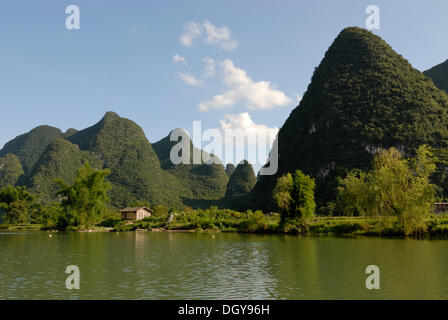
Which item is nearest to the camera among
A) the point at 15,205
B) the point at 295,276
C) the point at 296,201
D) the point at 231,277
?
the point at 231,277

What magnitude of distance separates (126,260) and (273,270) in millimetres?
10685

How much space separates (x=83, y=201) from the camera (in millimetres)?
76812

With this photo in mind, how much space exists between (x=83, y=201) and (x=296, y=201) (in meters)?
45.7

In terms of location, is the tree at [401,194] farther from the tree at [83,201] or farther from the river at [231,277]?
the tree at [83,201]

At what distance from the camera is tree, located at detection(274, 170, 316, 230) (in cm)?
5569

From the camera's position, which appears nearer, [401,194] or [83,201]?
[401,194]

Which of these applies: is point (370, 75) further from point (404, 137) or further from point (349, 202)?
point (349, 202)

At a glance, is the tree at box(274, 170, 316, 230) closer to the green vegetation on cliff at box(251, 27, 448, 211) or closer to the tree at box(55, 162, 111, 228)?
the tree at box(55, 162, 111, 228)

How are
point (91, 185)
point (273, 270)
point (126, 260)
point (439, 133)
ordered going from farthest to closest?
1. point (439, 133)
2. point (91, 185)
3. point (126, 260)
4. point (273, 270)

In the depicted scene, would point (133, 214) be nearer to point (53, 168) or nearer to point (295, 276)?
point (295, 276)

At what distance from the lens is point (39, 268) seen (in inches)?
838

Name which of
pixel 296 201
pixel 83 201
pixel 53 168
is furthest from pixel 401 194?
pixel 53 168

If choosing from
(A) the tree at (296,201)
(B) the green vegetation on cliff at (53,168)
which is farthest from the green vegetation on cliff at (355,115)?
(B) the green vegetation on cliff at (53,168)

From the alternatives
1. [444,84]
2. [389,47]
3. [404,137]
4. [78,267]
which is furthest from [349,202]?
[444,84]
